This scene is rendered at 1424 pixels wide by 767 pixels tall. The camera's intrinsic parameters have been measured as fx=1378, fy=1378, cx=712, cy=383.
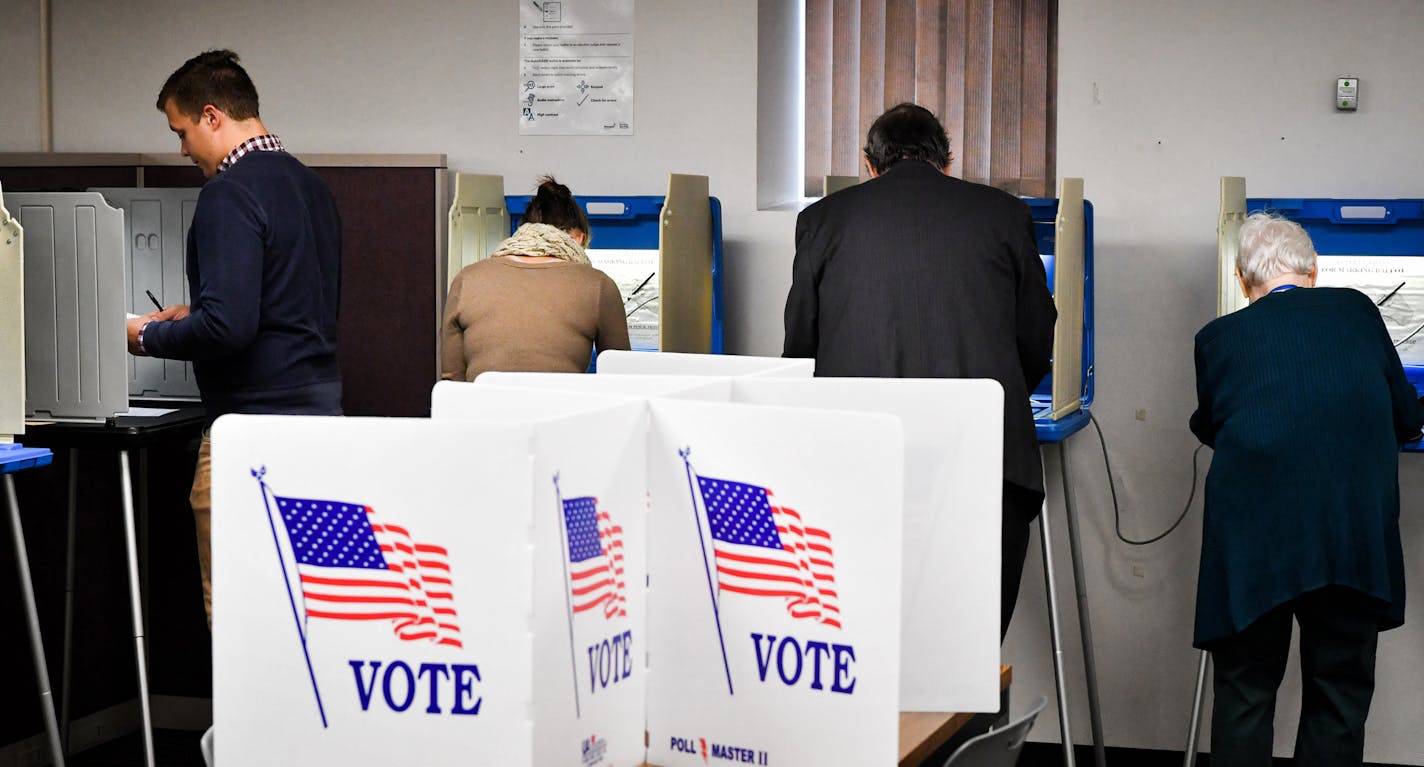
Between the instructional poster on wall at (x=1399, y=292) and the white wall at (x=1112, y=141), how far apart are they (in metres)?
0.20

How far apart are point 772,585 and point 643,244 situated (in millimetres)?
2574

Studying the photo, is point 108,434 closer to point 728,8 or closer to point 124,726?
point 124,726

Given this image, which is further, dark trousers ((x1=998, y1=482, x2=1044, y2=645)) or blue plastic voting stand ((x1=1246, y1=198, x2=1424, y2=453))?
blue plastic voting stand ((x1=1246, y1=198, x2=1424, y2=453))

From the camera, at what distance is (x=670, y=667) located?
49.4 inches

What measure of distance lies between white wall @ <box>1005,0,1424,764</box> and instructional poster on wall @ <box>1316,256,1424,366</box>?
0.20m

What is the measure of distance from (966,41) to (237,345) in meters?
2.12

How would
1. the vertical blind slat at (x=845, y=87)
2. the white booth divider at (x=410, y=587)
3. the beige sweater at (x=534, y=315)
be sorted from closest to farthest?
the white booth divider at (x=410, y=587), the beige sweater at (x=534, y=315), the vertical blind slat at (x=845, y=87)

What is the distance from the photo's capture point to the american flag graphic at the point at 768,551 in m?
1.17

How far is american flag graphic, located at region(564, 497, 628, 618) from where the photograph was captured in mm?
1117

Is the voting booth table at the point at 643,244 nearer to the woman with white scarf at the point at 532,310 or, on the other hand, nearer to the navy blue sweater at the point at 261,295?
the woman with white scarf at the point at 532,310

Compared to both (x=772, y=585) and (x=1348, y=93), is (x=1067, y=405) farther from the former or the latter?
(x=772, y=585)

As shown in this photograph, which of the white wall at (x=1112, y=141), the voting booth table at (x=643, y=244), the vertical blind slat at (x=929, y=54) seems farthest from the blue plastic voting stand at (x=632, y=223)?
Result: the vertical blind slat at (x=929, y=54)

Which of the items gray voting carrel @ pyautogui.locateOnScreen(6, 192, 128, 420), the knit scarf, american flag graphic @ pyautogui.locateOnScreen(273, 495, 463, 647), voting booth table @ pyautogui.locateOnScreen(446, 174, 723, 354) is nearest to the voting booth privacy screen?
gray voting carrel @ pyautogui.locateOnScreen(6, 192, 128, 420)

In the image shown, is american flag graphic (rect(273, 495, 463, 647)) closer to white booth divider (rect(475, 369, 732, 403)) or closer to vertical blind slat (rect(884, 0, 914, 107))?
white booth divider (rect(475, 369, 732, 403))
